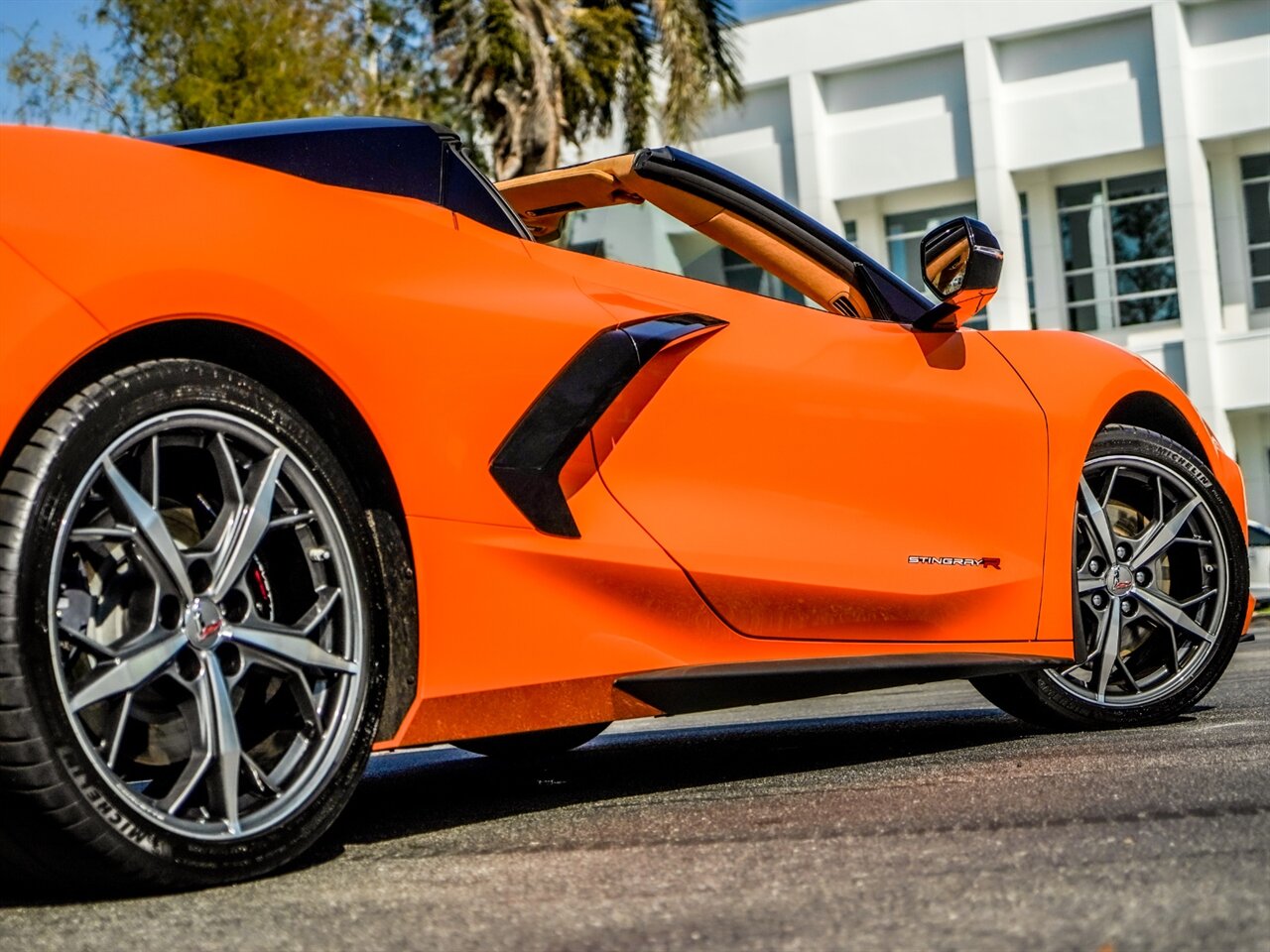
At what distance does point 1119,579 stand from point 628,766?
133 cm

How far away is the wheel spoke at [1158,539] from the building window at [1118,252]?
24.0 metres

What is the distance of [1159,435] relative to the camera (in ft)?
14.6

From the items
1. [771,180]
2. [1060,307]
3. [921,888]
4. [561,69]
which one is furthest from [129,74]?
[921,888]

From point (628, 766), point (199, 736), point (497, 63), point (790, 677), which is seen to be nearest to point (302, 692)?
point (199, 736)

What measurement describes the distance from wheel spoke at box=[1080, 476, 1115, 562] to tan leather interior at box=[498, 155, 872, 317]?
70cm

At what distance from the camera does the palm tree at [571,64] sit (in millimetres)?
19609

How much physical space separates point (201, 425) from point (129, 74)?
2095 cm

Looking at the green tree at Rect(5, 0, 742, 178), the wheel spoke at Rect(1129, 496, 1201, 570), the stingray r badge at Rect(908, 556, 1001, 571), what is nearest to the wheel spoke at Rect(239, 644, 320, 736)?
the stingray r badge at Rect(908, 556, 1001, 571)

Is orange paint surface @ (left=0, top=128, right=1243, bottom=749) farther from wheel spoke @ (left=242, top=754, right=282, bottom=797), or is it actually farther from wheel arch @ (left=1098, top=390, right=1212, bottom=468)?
wheel arch @ (left=1098, top=390, right=1212, bottom=468)

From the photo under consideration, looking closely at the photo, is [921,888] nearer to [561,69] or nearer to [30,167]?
[30,167]

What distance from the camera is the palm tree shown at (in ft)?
64.3

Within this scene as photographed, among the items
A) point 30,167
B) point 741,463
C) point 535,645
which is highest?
point 30,167

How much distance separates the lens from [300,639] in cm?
267

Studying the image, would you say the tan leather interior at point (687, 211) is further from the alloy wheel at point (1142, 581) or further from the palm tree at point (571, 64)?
the palm tree at point (571, 64)
